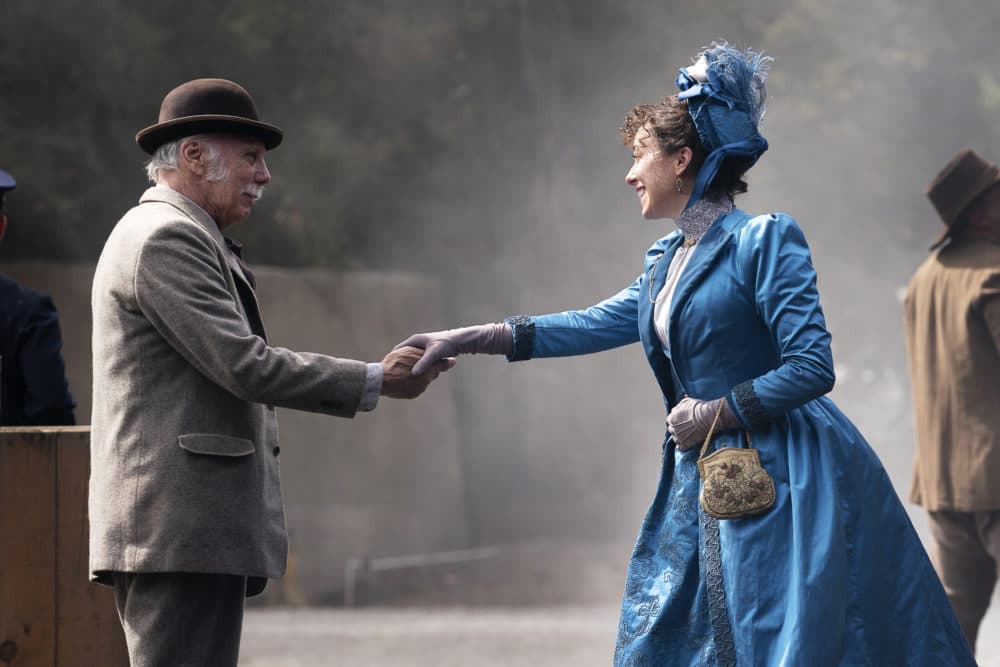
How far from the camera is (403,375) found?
334 cm

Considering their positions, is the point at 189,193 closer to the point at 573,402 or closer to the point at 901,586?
the point at 901,586

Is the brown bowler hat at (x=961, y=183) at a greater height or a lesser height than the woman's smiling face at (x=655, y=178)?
greater

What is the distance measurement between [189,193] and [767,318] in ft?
4.35

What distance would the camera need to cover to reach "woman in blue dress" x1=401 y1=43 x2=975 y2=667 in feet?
10.0

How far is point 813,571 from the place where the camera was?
3.02 m

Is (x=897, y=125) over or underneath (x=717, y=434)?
over

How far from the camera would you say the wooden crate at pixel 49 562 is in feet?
10.9

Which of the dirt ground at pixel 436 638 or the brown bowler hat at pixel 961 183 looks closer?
the brown bowler hat at pixel 961 183

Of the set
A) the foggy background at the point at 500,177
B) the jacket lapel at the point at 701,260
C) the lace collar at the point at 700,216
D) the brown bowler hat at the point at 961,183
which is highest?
the foggy background at the point at 500,177

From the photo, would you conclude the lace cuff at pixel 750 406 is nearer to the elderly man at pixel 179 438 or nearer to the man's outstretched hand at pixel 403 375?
the man's outstretched hand at pixel 403 375

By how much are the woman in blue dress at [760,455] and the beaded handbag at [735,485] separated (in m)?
0.03

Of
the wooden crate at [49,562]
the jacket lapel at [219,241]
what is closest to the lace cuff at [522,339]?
the jacket lapel at [219,241]

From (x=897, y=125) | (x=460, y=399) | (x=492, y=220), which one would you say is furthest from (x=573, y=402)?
(x=897, y=125)

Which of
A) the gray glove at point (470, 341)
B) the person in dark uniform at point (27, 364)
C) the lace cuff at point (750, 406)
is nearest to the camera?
the lace cuff at point (750, 406)
